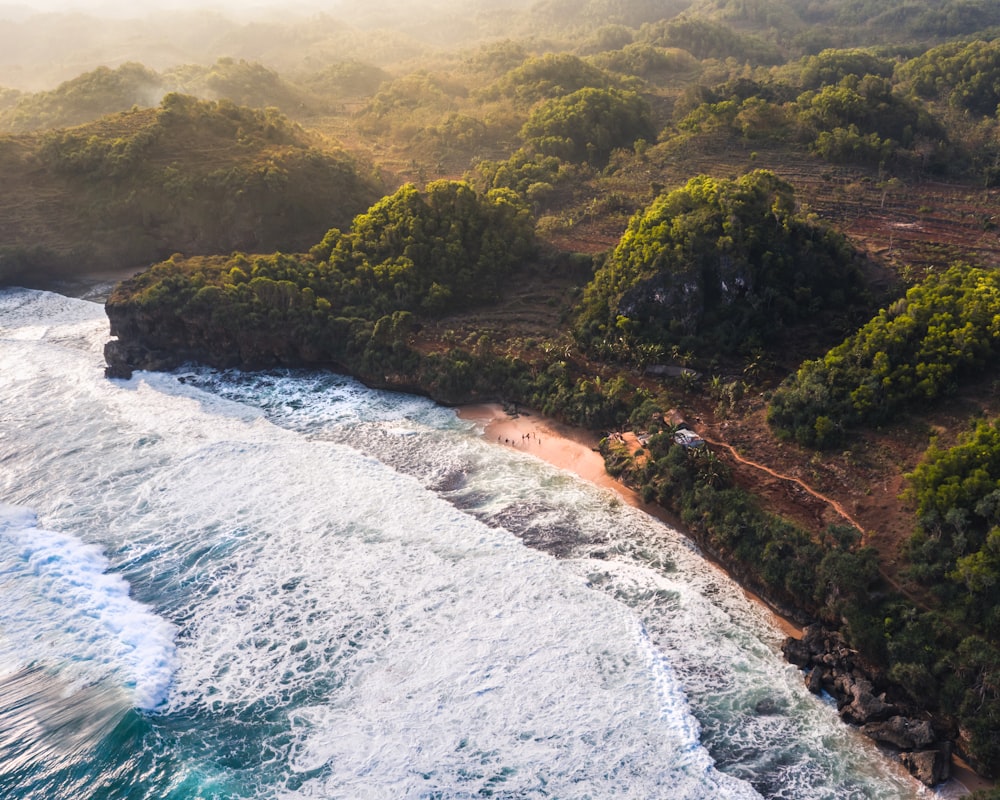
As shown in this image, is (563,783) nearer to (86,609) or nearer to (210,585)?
(210,585)

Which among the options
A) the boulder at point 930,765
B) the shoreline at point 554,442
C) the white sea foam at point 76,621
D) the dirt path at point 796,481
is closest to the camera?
the boulder at point 930,765

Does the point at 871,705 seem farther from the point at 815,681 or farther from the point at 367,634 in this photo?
the point at 367,634

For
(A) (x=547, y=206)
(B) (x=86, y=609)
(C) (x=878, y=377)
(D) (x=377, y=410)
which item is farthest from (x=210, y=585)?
(A) (x=547, y=206)


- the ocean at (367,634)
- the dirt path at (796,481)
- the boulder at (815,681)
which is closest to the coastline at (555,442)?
the ocean at (367,634)

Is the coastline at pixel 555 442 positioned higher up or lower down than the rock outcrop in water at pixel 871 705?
higher up

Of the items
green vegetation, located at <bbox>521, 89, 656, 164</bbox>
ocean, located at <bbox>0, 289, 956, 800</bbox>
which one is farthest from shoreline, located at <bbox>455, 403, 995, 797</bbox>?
green vegetation, located at <bbox>521, 89, 656, 164</bbox>

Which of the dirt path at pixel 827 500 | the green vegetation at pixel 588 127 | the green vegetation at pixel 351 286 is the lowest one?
the dirt path at pixel 827 500

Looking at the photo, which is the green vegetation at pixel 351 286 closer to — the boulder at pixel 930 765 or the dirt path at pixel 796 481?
the dirt path at pixel 796 481

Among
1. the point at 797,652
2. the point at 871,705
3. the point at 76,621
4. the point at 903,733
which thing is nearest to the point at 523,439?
the point at 797,652
